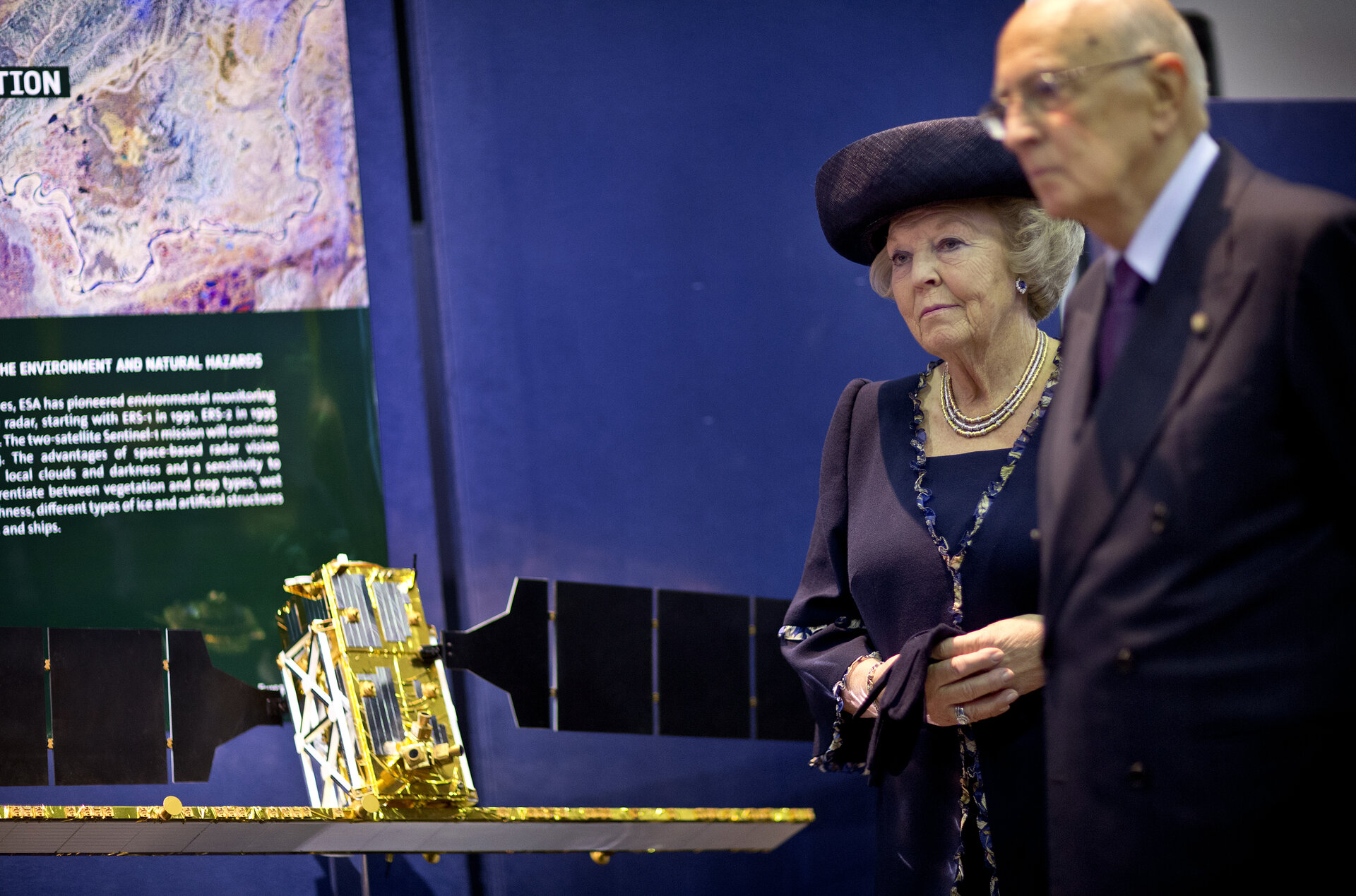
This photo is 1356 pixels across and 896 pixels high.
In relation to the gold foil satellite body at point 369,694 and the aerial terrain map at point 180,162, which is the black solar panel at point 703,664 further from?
the aerial terrain map at point 180,162

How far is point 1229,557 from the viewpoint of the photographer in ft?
3.47

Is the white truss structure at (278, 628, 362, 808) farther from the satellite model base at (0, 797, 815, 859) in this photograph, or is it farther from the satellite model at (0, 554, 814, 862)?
the satellite model base at (0, 797, 815, 859)

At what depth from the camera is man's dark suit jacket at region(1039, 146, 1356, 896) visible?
103 cm

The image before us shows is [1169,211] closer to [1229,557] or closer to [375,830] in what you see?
[1229,557]

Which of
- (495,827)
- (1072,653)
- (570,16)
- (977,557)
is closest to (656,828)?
(495,827)

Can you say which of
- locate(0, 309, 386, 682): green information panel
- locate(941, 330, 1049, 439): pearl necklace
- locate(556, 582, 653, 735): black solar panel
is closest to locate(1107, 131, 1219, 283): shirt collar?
locate(941, 330, 1049, 439): pearl necklace

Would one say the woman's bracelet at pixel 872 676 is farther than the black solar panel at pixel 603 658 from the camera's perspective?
No

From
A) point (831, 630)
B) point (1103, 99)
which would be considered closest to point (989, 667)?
point (831, 630)

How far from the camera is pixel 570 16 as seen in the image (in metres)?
3.01

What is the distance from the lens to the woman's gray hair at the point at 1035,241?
1.98 m

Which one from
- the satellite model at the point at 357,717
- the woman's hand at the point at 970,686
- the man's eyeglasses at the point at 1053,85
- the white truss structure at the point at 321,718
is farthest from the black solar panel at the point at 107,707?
the man's eyeglasses at the point at 1053,85

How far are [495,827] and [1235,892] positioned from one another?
134 cm

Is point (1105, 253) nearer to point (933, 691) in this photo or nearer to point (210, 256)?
point (933, 691)

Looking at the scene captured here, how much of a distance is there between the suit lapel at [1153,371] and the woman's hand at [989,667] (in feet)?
1.91
